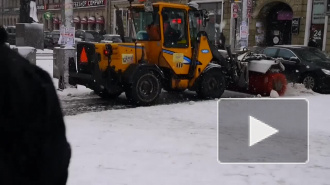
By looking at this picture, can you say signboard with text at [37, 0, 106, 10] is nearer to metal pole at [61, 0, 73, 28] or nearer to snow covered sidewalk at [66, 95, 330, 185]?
metal pole at [61, 0, 73, 28]

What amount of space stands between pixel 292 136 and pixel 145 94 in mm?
4022

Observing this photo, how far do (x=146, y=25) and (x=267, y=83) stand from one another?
12.4ft

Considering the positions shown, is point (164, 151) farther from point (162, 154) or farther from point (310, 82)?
point (310, 82)

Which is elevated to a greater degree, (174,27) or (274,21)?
(274,21)

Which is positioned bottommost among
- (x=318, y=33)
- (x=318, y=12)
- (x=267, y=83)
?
(x=267, y=83)

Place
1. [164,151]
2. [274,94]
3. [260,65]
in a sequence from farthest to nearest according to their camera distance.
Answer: [260,65] < [274,94] < [164,151]

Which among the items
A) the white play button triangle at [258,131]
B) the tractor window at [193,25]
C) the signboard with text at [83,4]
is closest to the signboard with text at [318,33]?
the tractor window at [193,25]

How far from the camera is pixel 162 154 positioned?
5.48m

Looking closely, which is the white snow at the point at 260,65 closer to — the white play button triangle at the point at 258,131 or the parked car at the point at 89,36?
the white play button triangle at the point at 258,131

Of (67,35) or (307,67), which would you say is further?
(307,67)

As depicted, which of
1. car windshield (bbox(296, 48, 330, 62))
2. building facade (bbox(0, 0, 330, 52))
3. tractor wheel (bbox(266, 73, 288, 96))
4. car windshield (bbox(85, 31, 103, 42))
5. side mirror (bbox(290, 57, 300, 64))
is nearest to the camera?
tractor wheel (bbox(266, 73, 288, 96))

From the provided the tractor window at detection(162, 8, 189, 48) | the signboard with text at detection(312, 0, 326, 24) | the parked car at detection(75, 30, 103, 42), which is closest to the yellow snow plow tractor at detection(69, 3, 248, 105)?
the tractor window at detection(162, 8, 189, 48)

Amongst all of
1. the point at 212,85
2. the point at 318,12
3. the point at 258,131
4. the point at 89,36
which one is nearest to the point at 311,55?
the point at 212,85

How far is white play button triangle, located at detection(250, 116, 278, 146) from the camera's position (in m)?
6.52
